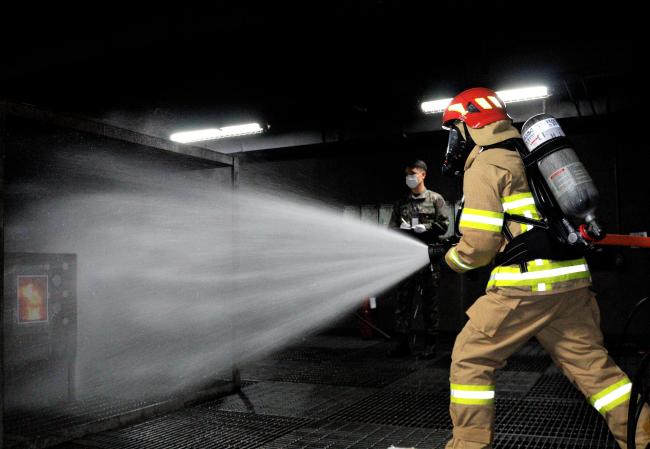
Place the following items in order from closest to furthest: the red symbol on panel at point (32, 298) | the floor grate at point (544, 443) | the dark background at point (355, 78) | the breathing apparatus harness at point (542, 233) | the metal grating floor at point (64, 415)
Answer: the breathing apparatus harness at point (542, 233)
the floor grate at point (544, 443)
the metal grating floor at point (64, 415)
the red symbol on panel at point (32, 298)
the dark background at point (355, 78)

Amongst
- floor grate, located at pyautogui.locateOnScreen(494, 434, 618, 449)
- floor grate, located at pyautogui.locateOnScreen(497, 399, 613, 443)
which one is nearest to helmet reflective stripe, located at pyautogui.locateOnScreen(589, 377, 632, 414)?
floor grate, located at pyautogui.locateOnScreen(494, 434, 618, 449)

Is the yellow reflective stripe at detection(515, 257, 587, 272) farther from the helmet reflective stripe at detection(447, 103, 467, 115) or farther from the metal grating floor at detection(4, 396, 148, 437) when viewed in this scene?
the metal grating floor at detection(4, 396, 148, 437)

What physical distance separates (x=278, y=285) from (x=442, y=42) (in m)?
5.47

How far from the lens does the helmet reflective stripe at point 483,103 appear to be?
329 centimetres

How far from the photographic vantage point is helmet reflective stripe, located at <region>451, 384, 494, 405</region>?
112 inches

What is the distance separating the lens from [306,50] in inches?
250

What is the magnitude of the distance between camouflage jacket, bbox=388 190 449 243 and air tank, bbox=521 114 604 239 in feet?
12.7

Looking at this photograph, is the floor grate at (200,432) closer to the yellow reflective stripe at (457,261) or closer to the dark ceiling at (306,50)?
the yellow reflective stripe at (457,261)

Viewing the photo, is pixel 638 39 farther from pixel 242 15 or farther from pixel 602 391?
pixel 602 391

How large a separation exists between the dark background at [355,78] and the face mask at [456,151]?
2141mm

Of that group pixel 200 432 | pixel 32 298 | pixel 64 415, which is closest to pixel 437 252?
pixel 200 432

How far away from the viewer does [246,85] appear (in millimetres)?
7336

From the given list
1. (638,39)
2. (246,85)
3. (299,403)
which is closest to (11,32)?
(246,85)

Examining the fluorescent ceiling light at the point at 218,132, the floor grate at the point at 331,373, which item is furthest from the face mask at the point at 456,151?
the fluorescent ceiling light at the point at 218,132
